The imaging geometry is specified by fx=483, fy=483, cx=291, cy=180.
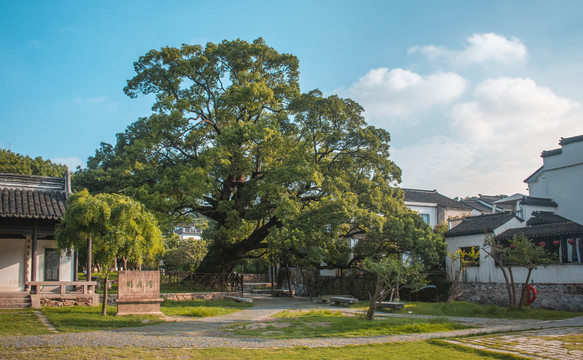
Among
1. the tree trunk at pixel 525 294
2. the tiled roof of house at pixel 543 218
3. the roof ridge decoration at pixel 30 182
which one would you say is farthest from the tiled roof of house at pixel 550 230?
the roof ridge decoration at pixel 30 182

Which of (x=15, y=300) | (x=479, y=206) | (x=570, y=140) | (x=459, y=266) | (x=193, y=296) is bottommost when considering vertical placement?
(x=193, y=296)

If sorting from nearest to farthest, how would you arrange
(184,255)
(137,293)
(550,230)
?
(137,293)
(550,230)
(184,255)

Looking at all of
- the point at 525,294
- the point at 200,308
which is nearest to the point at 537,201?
the point at 525,294

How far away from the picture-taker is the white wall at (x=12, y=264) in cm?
1933

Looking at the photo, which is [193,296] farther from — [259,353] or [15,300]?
[259,353]

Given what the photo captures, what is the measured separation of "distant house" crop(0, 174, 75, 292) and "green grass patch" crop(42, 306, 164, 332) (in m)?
3.04

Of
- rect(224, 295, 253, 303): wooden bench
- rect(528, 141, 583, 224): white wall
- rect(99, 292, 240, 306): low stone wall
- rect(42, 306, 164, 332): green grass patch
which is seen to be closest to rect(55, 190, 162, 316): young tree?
rect(42, 306, 164, 332): green grass patch

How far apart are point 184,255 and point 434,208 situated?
21815 mm

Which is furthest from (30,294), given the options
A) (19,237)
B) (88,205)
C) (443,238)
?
(443,238)

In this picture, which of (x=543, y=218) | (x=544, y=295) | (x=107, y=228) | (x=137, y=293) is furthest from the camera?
(x=543, y=218)

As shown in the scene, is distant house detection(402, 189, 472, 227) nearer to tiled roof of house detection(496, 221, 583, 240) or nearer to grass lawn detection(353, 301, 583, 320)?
tiled roof of house detection(496, 221, 583, 240)

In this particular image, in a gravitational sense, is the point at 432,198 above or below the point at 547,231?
above

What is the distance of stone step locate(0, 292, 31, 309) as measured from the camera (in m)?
17.0

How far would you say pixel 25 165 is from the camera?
34.5 meters
